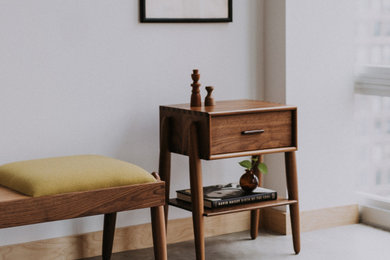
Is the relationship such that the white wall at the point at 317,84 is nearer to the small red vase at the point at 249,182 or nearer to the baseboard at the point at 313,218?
the baseboard at the point at 313,218

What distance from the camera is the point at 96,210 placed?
216cm

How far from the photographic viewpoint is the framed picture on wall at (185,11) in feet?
9.24

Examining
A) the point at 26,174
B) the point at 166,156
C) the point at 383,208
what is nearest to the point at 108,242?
the point at 166,156

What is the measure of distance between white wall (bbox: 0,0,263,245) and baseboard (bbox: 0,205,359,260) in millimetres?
40

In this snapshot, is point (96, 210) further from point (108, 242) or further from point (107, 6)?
point (107, 6)

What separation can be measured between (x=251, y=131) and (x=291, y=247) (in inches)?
25.5

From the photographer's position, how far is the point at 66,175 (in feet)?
7.02

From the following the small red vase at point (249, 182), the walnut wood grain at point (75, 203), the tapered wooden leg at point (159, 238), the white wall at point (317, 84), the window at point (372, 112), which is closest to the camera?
the walnut wood grain at point (75, 203)

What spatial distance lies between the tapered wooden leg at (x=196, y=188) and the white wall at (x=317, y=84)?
27.8 inches

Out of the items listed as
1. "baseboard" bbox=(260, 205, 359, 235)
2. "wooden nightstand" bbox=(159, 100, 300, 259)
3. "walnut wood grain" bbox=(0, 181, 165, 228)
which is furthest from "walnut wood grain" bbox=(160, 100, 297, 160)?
"baseboard" bbox=(260, 205, 359, 235)

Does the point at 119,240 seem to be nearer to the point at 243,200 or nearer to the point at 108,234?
the point at 108,234

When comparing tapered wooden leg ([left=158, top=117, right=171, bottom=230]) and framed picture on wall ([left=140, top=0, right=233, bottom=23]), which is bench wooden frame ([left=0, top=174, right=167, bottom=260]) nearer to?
tapered wooden leg ([left=158, top=117, right=171, bottom=230])

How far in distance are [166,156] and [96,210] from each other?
0.63 metres

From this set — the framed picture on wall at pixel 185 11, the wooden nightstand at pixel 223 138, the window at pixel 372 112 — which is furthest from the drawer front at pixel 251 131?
the window at pixel 372 112
